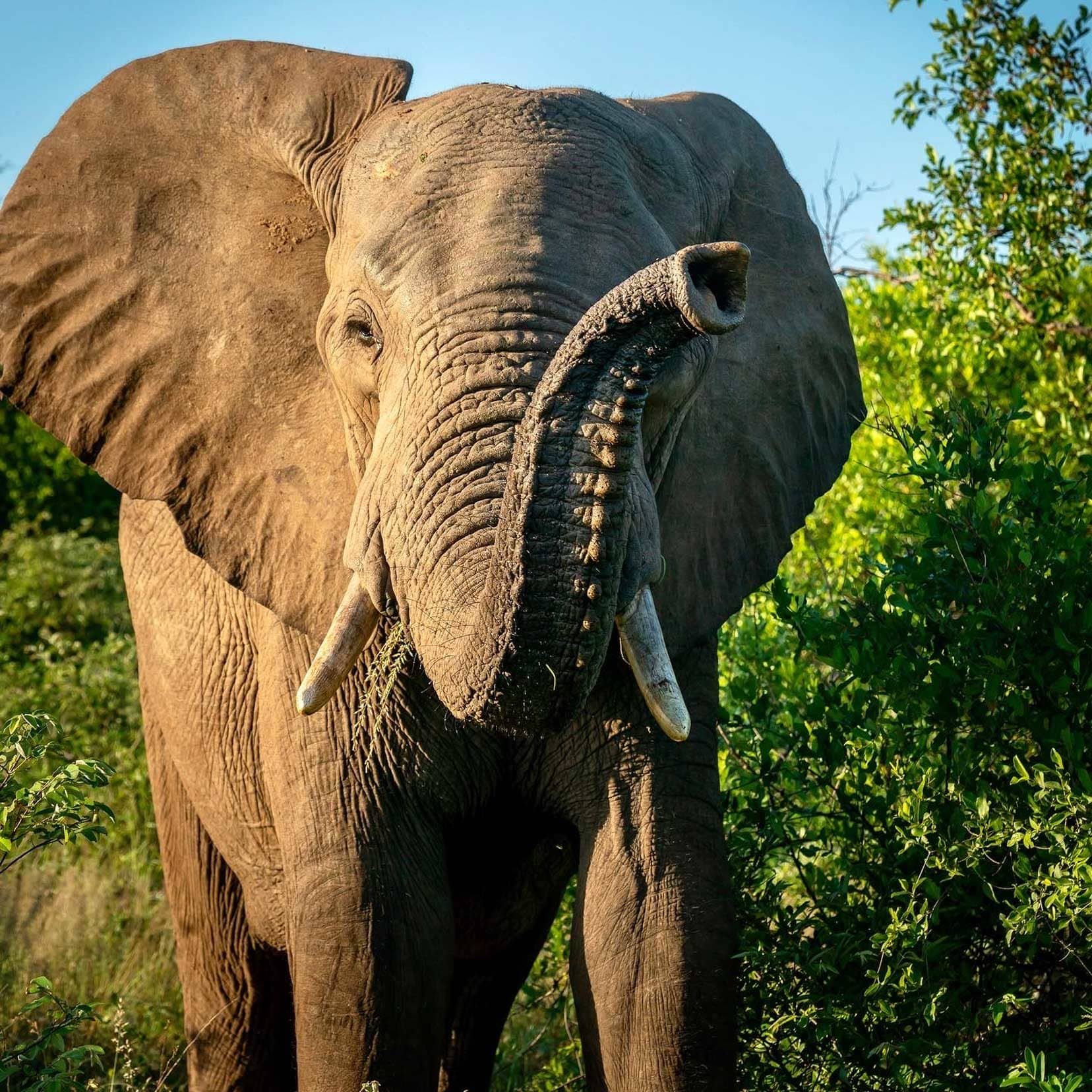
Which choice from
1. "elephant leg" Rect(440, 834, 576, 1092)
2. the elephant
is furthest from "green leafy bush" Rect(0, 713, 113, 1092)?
"elephant leg" Rect(440, 834, 576, 1092)

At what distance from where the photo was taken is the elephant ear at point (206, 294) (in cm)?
381

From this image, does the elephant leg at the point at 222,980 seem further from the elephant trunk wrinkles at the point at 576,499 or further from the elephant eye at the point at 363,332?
the elephant trunk wrinkles at the point at 576,499

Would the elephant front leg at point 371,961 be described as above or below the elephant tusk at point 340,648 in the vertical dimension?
below

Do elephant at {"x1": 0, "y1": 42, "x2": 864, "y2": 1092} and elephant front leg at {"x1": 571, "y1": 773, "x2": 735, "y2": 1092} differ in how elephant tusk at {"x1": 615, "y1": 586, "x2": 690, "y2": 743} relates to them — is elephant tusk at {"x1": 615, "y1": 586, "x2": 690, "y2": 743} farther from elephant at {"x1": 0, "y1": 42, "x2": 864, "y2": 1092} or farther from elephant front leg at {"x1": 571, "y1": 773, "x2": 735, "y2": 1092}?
Answer: elephant front leg at {"x1": 571, "y1": 773, "x2": 735, "y2": 1092}

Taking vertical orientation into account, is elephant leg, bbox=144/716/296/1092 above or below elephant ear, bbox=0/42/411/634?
below

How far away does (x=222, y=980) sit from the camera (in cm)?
506

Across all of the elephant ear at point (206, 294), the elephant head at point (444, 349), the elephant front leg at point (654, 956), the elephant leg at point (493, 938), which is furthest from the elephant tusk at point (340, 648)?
the elephant leg at point (493, 938)

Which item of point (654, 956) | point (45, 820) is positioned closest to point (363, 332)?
point (45, 820)

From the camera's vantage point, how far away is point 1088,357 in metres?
6.75

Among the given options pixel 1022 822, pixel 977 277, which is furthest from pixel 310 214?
pixel 977 277

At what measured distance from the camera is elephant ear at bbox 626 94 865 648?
12.6 feet

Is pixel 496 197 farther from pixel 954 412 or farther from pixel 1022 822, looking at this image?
pixel 1022 822

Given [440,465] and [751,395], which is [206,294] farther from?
[751,395]

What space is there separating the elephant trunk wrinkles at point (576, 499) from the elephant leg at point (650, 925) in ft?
2.23
